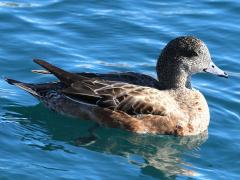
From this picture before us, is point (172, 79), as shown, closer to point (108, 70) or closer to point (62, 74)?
point (62, 74)

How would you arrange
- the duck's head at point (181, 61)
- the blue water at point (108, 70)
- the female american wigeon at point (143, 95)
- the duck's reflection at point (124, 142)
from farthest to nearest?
the duck's head at point (181, 61)
the female american wigeon at point (143, 95)
the duck's reflection at point (124, 142)
the blue water at point (108, 70)

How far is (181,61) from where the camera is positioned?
12.0 meters

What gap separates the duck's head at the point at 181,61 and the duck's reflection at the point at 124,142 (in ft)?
2.85

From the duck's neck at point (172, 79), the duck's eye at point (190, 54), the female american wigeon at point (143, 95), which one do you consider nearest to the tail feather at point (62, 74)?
the female american wigeon at point (143, 95)

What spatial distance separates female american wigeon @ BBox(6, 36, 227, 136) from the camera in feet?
38.3

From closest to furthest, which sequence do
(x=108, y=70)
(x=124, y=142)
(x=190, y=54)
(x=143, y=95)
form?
(x=124, y=142)
(x=143, y=95)
(x=190, y=54)
(x=108, y=70)

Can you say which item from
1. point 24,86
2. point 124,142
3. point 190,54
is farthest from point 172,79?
point 24,86

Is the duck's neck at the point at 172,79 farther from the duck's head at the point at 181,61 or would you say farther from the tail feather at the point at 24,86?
the tail feather at the point at 24,86

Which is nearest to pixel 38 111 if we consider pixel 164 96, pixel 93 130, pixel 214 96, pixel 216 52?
pixel 93 130

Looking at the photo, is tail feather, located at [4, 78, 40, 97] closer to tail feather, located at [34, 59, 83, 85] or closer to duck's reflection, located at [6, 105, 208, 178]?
duck's reflection, located at [6, 105, 208, 178]

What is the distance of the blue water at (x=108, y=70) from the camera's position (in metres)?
10.7

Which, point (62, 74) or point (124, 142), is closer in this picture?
point (124, 142)

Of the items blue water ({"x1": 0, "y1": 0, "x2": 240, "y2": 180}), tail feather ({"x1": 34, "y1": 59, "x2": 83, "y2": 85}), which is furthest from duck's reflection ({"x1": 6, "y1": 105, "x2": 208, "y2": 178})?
tail feather ({"x1": 34, "y1": 59, "x2": 83, "y2": 85})

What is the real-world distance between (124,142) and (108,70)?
7.91ft
